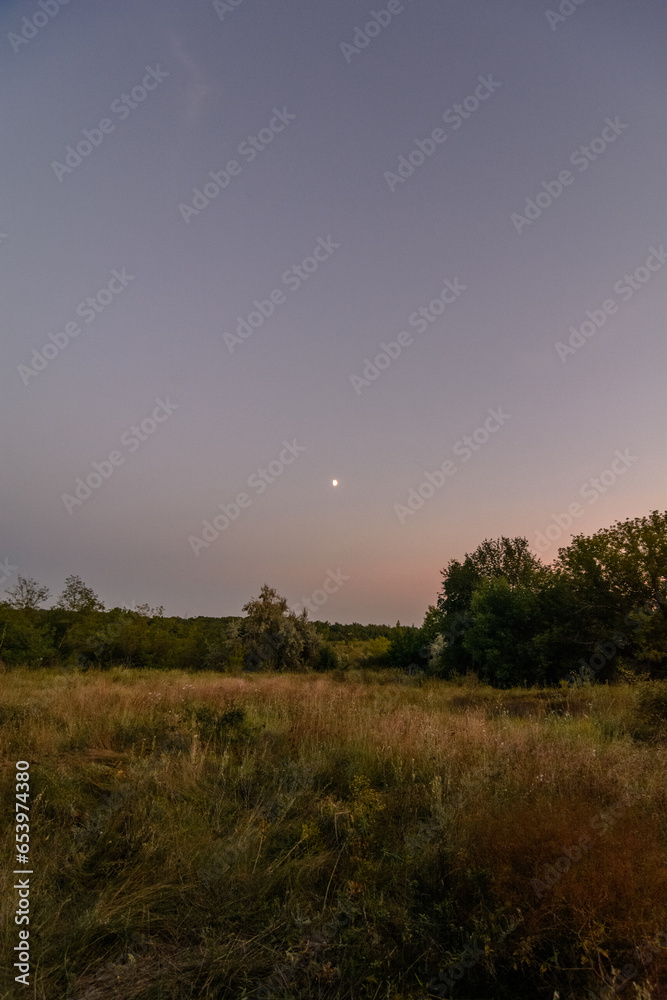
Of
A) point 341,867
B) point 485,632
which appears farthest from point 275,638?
point 341,867

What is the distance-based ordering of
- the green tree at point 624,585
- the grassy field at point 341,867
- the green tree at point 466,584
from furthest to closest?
the green tree at point 466,584 < the green tree at point 624,585 < the grassy field at point 341,867

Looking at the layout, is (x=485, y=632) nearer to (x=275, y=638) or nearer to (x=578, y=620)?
(x=578, y=620)

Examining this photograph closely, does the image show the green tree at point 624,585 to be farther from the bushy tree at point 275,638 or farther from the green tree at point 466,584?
the bushy tree at point 275,638

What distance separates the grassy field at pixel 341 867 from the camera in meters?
2.77

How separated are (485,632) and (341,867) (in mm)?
22525

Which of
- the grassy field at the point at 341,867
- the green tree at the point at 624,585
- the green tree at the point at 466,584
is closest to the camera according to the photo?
the grassy field at the point at 341,867

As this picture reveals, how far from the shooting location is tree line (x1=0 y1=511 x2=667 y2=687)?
20.0 metres

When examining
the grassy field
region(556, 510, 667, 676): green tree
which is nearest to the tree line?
region(556, 510, 667, 676): green tree

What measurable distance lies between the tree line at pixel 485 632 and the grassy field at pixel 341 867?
13657mm

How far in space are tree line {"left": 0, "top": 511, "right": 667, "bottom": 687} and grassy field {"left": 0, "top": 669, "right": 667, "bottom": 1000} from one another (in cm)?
1366

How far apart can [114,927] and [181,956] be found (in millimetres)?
538

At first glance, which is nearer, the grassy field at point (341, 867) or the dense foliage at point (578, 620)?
the grassy field at point (341, 867)

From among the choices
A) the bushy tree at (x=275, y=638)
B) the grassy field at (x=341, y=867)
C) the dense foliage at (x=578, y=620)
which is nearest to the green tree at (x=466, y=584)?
the dense foliage at (x=578, y=620)

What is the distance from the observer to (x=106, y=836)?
404cm
